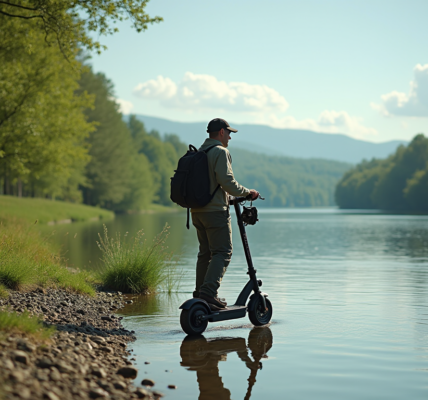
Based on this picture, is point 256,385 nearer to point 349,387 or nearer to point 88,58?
point 349,387

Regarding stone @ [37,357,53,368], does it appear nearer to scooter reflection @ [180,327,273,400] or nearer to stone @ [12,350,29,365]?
stone @ [12,350,29,365]

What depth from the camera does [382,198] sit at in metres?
108

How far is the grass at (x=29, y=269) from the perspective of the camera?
8.39m

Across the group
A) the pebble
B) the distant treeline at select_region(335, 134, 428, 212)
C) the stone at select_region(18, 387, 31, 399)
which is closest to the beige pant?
the pebble

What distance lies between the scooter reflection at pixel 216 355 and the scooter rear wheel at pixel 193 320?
91 millimetres

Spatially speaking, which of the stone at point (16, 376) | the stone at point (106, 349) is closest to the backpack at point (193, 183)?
the stone at point (106, 349)

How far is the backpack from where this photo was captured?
6.83 metres

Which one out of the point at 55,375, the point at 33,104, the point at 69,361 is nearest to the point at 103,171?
the point at 33,104

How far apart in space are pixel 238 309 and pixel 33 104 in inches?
793

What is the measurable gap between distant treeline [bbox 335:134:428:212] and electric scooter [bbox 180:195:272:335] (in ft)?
291

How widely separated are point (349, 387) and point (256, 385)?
2.60 feet

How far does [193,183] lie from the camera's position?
6836 millimetres

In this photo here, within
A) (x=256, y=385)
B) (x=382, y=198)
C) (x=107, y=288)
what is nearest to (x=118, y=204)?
(x=382, y=198)

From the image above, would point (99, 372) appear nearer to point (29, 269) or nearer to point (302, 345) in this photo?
point (302, 345)
